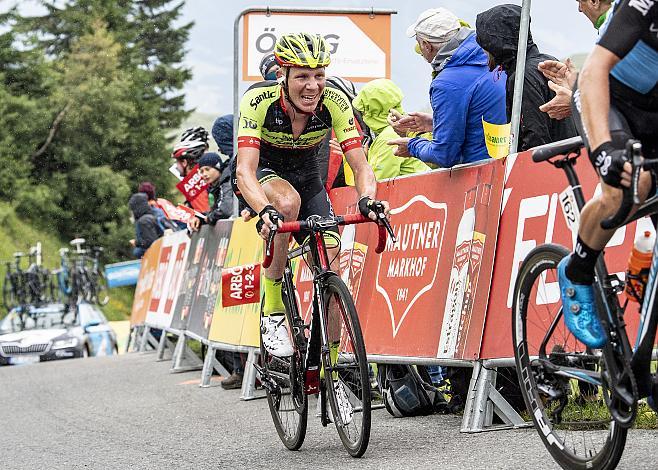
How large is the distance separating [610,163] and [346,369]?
2.62 metres

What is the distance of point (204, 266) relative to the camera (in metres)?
13.6

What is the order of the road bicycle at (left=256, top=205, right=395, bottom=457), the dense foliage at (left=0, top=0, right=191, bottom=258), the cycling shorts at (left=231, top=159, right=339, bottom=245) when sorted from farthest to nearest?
the dense foliage at (left=0, top=0, right=191, bottom=258) → the cycling shorts at (left=231, top=159, right=339, bottom=245) → the road bicycle at (left=256, top=205, right=395, bottom=457)

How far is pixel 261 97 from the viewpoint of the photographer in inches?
273

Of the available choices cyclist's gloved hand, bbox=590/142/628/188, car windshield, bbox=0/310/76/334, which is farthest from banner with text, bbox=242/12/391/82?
car windshield, bbox=0/310/76/334

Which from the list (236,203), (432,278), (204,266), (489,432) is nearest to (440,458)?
(489,432)

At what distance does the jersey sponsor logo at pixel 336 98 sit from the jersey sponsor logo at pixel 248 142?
490 millimetres

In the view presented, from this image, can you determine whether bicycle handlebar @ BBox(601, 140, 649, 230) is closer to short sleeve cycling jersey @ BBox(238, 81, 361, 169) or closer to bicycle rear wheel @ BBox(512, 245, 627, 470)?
bicycle rear wheel @ BBox(512, 245, 627, 470)

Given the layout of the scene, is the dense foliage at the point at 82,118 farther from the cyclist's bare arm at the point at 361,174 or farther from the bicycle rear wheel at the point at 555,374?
the bicycle rear wheel at the point at 555,374

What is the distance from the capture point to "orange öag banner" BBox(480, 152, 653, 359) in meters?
6.26

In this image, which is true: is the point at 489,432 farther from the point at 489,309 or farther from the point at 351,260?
the point at 351,260

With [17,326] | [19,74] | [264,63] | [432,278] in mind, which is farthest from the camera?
[19,74]

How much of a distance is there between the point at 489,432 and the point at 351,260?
2429mm

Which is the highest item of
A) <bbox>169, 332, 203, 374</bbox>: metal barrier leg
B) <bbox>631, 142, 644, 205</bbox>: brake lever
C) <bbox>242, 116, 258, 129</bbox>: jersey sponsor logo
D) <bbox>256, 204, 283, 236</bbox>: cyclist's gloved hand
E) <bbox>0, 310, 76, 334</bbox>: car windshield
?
<bbox>242, 116, 258, 129</bbox>: jersey sponsor logo

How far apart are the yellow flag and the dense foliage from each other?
1969 inches
